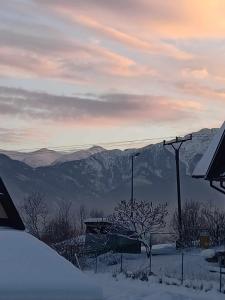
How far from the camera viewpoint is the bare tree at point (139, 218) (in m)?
36.1

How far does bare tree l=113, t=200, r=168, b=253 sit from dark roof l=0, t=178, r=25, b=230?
29.9 metres

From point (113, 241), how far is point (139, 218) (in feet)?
13.4

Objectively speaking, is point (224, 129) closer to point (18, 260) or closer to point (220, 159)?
point (220, 159)

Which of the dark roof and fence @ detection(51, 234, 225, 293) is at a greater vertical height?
the dark roof

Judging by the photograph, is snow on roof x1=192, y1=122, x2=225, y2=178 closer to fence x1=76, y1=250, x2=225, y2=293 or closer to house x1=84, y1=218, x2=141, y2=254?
fence x1=76, y1=250, x2=225, y2=293

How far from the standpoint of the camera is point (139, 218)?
36.5 metres

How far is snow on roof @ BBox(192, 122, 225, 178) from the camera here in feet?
70.9

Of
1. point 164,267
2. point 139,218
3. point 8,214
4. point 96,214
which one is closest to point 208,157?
point 164,267

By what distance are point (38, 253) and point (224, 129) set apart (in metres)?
17.4

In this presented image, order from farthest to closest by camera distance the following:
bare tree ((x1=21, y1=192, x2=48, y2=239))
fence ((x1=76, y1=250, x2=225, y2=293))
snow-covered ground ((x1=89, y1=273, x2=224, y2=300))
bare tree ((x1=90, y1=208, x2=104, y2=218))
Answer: bare tree ((x1=90, y1=208, x2=104, y2=218))
bare tree ((x1=21, y1=192, x2=48, y2=239))
fence ((x1=76, y1=250, x2=225, y2=293))
snow-covered ground ((x1=89, y1=273, x2=224, y2=300))

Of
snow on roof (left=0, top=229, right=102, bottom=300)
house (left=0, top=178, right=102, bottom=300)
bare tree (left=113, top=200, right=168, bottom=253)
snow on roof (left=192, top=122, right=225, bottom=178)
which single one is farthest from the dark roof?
bare tree (left=113, top=200, right=168, bottom=253)

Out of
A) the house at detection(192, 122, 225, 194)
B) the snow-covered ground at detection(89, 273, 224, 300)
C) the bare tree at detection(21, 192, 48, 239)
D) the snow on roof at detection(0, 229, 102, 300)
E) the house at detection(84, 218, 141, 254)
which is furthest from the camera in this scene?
the bare tree at detection(21, 192, 48, 239)

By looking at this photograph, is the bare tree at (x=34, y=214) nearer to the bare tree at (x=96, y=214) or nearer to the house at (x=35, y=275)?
the bare tree at (x=96, y=214)

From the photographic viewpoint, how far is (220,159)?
2183 cm
